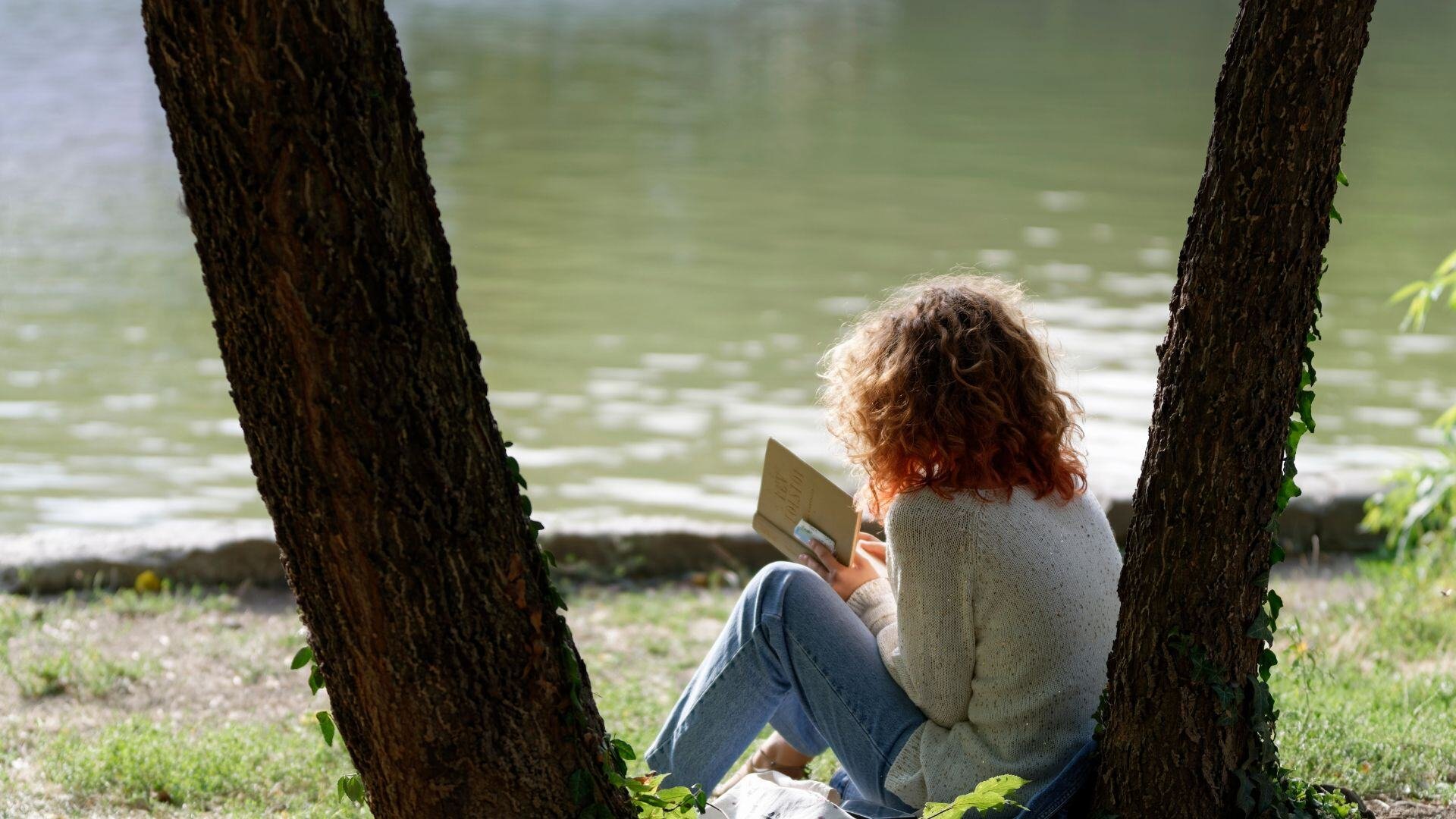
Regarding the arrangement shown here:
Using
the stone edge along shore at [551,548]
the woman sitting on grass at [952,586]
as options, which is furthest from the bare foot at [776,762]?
the stone edge along shore at [551,548]

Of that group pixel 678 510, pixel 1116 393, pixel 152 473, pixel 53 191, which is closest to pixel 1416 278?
pixel 1116 393

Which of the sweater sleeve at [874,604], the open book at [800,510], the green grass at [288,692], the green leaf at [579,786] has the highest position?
the open book at [800,510]

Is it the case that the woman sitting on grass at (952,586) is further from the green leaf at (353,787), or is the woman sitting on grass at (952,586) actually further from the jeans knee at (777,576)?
the green leaf at (353,787)

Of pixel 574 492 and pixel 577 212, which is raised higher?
pixel 577 212

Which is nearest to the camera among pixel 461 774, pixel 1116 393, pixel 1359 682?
pixel 461 774

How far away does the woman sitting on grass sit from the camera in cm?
273

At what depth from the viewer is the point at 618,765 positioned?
240 cm

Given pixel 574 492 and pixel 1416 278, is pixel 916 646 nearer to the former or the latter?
pixel 574 492

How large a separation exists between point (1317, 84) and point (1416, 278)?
8.24 meters

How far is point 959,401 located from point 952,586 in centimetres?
33

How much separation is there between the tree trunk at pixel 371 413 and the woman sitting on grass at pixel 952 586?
0.70 metres

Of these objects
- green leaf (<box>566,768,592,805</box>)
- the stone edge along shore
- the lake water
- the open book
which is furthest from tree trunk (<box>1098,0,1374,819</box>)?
the stone edge along shore

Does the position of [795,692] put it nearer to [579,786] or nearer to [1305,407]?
[579,786]

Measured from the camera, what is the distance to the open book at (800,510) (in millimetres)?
3098
